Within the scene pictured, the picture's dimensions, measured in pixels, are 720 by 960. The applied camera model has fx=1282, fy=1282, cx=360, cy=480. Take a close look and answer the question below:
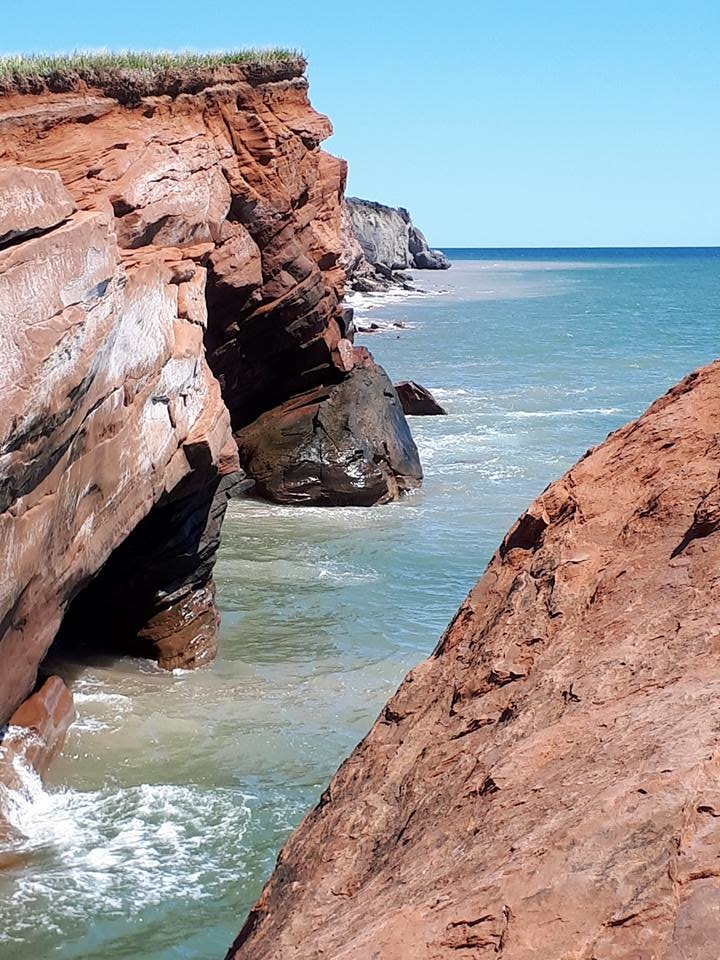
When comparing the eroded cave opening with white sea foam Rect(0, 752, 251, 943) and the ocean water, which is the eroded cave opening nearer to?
the ocean water

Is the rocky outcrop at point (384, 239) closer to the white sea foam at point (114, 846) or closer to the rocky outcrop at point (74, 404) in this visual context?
the rocky outcrop at point (74, 404)

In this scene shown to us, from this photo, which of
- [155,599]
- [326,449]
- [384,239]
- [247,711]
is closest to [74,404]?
[247,711]

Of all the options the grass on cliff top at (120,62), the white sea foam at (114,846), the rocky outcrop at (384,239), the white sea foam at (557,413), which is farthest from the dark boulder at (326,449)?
the rocky outcrop at (384,239)

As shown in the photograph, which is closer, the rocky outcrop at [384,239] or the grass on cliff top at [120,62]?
→ the grass on cliff top at [120,62]

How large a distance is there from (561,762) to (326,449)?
14705mm

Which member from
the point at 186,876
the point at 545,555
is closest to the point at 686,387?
the point at 545,555

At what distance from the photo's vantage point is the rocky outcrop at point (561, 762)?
2.18 metres

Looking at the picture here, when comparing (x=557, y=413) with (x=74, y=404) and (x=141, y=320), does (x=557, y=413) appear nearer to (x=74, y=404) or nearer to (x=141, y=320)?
(x=141, y=320)

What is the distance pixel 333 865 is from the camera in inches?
124

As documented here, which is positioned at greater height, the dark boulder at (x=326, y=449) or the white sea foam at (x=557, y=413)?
the dark boulder at (x=326, y=449)

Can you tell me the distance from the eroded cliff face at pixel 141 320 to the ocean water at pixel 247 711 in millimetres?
795

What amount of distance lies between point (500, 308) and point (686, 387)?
6435 cm

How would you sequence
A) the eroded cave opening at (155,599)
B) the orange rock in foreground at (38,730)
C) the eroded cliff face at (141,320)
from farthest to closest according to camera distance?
the eroded cave opening at (155,599)
the orange rock in foreground at (38,730)
the eroded cliff face at (141,320)

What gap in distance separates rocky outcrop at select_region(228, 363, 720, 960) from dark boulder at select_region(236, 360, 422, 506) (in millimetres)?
13100
